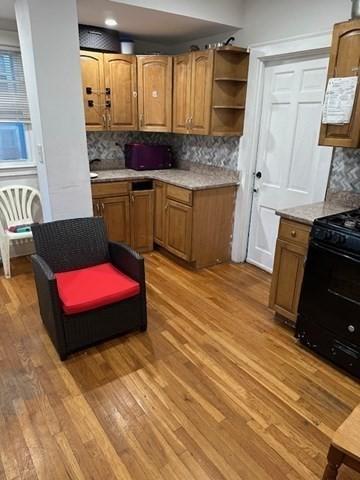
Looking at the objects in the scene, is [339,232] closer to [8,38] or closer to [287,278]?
[287,278]

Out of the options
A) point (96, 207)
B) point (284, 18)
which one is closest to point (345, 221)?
point (284, 18)

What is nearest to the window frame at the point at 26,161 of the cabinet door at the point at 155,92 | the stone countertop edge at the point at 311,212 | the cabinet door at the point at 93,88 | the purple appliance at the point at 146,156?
the cabinet door at the point at 93,88

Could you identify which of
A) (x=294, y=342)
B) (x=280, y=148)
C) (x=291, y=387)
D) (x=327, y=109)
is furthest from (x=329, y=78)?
(x=291, y=387)

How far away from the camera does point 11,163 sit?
3.49 metres

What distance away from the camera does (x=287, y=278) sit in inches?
97.3

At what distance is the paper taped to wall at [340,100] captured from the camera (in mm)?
2123

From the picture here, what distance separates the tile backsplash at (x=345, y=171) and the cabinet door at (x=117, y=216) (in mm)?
2071

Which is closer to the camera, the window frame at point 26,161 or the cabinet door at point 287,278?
the cabinet door at point 287,278

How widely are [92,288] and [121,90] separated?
7.77 feet

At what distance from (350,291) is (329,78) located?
1413mm

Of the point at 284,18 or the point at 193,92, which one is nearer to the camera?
the point at 284,18

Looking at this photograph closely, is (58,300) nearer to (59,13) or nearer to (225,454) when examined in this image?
(225,454)

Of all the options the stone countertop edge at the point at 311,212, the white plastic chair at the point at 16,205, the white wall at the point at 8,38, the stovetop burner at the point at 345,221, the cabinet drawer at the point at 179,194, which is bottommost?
the white plastic chair at the point at 16,205

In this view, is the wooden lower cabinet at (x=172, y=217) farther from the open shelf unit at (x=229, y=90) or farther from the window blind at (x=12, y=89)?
the window blind at (x=12, y=89)
